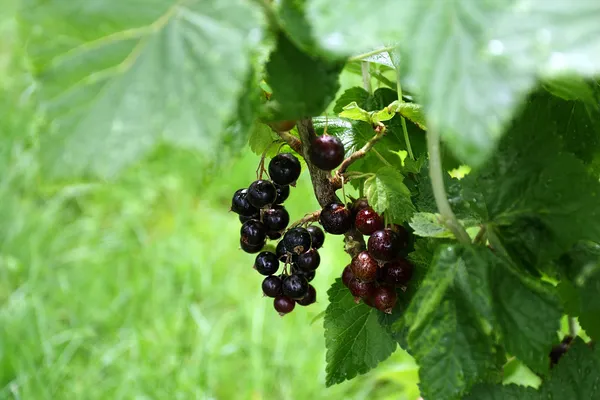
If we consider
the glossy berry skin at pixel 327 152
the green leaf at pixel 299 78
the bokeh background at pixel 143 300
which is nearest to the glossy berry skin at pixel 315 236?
the glossy berry skin at pixel 327 152

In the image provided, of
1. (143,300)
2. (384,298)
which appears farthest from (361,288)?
(143,300)

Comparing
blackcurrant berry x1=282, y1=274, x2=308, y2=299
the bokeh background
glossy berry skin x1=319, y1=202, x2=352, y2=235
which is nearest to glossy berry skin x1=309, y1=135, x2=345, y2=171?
glossy berry skin x1=319, y1=202, x2=352, y2=235

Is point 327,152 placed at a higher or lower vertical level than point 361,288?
higher

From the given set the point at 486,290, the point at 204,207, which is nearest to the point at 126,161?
the point at 486,290

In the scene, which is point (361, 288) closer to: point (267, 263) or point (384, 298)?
point (384, 298)

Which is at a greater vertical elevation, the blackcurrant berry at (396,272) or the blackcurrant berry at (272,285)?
the blackcurrant berry at (396,272)

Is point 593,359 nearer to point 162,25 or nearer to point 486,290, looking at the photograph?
point 486,290

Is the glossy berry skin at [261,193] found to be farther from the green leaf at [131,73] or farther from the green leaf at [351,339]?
the green leaf at [131,73]
